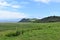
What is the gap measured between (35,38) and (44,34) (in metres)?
3.23

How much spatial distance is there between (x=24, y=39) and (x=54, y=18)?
5931cm

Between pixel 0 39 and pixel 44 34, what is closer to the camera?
pixel 0 39

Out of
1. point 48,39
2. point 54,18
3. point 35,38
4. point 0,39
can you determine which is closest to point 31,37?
point 35,38

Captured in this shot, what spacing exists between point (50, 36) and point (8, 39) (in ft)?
24.3

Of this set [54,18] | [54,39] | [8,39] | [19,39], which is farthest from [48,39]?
[54,18]

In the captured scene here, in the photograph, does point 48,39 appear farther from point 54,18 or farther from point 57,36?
point 54,18

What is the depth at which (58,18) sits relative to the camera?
286ft

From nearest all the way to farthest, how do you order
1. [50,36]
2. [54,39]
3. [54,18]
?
[54,39]
[50,36]
[54,18]

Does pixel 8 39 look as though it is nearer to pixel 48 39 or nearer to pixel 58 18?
pixel 48 39

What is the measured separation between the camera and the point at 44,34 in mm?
31922

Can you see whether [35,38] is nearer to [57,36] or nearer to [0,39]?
[57,36]

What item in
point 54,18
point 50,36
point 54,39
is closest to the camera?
point 54,39

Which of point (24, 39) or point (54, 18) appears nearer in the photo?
point (24, 39)

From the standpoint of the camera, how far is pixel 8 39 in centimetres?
3022
